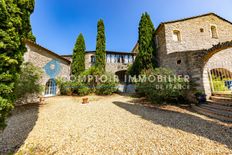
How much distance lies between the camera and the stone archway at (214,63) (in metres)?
6.58

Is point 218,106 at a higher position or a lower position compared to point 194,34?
lower

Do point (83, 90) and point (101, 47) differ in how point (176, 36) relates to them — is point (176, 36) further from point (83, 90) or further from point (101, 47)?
point (83, 90)

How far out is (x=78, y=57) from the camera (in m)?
16.1

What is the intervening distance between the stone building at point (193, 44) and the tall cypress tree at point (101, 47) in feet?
25.8

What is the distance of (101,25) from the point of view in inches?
699

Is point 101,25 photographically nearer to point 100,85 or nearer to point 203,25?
point 100,85

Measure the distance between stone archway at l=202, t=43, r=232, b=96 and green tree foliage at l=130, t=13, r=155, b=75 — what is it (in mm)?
4494

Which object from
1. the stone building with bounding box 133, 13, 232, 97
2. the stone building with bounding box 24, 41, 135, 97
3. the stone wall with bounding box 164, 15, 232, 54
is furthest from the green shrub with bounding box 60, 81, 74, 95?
the stone wall with bounding box 164, 15, 232, 54

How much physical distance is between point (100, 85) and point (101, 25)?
1077 centimetres

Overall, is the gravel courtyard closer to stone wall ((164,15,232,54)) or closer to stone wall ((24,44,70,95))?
stone wall ((24,44,70,95))

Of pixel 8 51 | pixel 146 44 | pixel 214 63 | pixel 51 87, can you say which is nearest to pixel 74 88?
pixel 51 87

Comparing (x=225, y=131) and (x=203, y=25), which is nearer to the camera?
(x=225, y=131)

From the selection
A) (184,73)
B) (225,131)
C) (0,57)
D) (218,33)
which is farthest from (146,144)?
(218,33)

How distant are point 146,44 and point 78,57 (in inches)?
390
